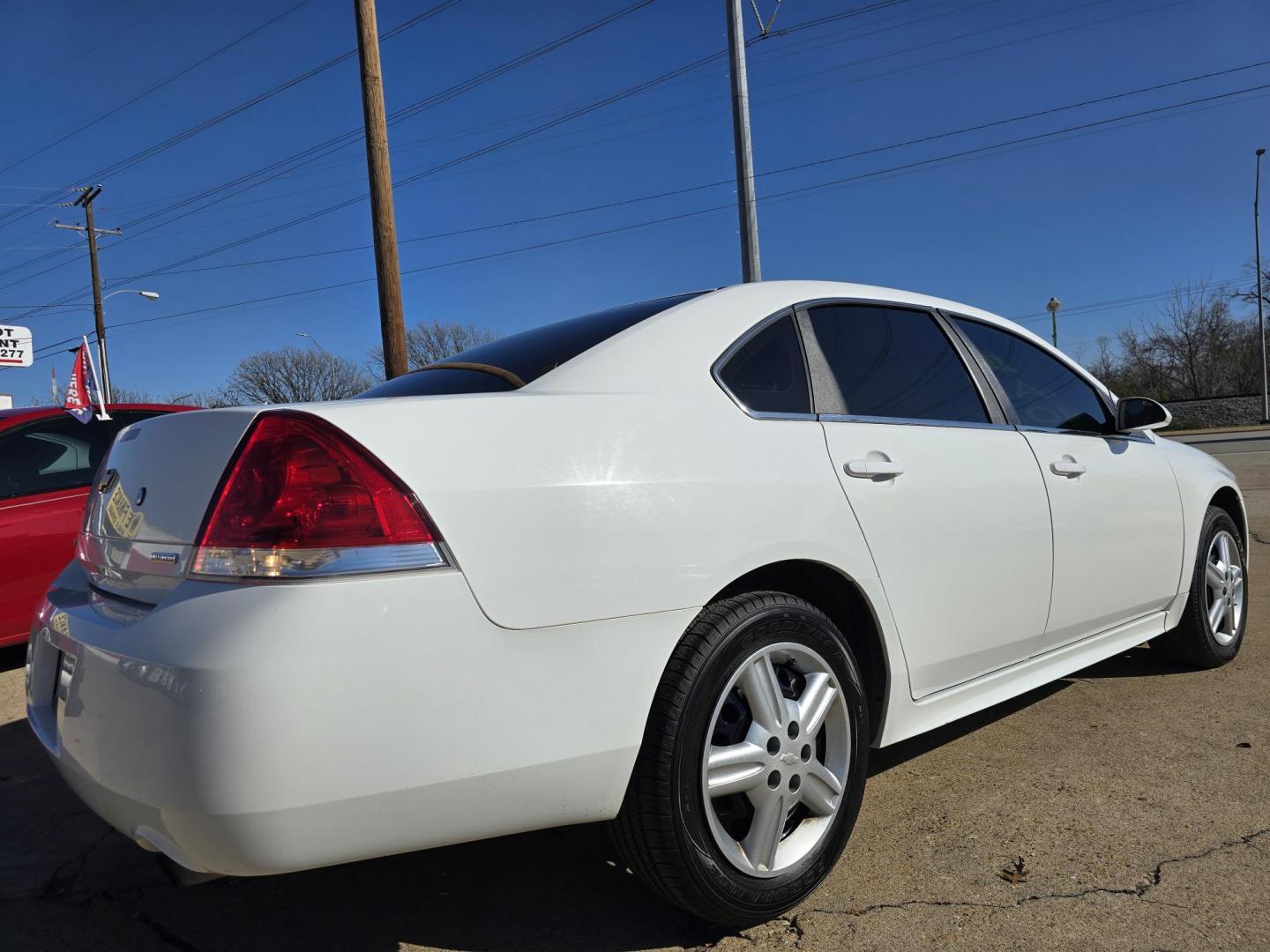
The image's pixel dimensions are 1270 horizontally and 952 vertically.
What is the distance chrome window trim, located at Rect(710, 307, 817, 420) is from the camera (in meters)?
2.23

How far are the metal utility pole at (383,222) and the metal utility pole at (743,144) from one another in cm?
389

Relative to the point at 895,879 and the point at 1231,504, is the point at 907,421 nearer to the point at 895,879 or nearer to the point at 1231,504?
the point at 895,879

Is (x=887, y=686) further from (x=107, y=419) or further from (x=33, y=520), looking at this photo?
(x=107, y=419)

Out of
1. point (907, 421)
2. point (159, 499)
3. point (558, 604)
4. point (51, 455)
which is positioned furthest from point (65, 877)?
point (51, 455)

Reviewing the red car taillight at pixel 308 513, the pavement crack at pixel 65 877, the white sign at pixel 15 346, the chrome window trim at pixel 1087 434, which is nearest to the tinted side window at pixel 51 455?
the pavement crack at pixel 65 877

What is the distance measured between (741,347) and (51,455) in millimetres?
4558

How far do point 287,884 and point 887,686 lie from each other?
165 cm

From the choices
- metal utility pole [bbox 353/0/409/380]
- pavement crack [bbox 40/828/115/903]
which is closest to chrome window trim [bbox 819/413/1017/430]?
pavement crack [bbox 40/828/115/903]

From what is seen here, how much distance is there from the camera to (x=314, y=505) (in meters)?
1.68

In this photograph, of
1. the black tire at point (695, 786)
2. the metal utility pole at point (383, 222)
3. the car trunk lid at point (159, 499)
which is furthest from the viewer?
the metal utility pole at point (383, 222)

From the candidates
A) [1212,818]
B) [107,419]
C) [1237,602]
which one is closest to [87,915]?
[1212,818]

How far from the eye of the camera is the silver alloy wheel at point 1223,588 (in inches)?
157

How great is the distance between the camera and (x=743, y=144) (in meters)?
10.7

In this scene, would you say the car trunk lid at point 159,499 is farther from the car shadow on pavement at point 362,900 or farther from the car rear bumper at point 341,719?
the car shadow on pavement at point 362,900
